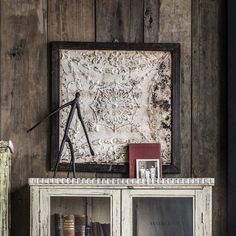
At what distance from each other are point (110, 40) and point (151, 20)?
0.20m

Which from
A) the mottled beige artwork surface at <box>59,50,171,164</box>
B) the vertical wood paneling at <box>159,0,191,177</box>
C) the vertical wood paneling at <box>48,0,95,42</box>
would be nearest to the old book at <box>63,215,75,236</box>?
the mottled beige artwork surface at <box>59,50,171,164</box>

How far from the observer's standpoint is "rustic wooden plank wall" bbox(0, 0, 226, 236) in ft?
10.9

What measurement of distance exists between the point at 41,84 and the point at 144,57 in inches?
17.8

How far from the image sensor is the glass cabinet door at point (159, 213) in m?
3.02

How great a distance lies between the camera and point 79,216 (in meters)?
3.05

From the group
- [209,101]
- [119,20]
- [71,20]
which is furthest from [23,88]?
[209,101]

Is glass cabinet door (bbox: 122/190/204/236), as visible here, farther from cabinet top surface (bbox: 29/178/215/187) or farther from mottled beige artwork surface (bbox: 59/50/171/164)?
mottled beige artwork surface (bbox: 59/50/171/164)

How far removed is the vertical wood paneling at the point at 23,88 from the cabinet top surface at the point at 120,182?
0.93ft

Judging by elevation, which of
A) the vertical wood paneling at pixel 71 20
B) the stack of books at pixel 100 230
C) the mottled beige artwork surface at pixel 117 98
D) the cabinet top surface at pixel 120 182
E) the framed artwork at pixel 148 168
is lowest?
the stack of books at pixel 100 230

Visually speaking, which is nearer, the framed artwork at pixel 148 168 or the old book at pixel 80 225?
the old book at pixel 80 225

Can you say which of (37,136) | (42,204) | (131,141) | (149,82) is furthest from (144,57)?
(42,204)

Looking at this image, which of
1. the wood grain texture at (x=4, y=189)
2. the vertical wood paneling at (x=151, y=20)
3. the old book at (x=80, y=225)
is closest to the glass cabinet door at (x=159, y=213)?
the old book at (x=80, y=225)

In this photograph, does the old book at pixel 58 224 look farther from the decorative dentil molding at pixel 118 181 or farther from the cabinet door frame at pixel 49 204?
the decorative dentil molding at pixel 118 181

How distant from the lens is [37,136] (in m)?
3.32
